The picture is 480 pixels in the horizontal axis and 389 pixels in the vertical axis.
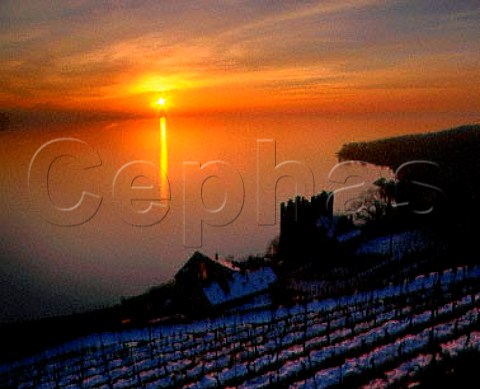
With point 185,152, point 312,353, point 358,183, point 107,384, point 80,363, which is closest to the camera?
point 312,353

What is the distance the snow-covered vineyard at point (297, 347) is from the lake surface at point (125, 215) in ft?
72.6

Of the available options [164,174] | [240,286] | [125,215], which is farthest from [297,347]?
[164,174]

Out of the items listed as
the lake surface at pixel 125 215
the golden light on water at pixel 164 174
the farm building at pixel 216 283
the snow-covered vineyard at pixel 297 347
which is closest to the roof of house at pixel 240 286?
the farm building at pixel 216 283

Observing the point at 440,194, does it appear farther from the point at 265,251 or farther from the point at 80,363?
the point at 80,363

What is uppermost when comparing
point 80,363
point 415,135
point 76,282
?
point 415,135

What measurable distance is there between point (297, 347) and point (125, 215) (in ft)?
196

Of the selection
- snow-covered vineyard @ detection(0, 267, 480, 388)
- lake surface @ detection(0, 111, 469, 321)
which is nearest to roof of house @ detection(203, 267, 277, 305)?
snow-covered vineyard @ detection(0, 267, 480, 388)

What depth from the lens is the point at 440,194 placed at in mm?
56656

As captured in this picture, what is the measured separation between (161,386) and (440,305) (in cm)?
1031

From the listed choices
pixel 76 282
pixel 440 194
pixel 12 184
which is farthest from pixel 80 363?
pixel 12 184

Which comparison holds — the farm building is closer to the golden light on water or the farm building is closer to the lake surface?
the lake surface

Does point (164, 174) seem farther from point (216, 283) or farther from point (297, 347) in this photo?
point (297, 347)

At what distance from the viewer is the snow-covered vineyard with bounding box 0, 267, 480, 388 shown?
13.2 metres

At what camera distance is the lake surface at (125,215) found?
50094 millimetres
